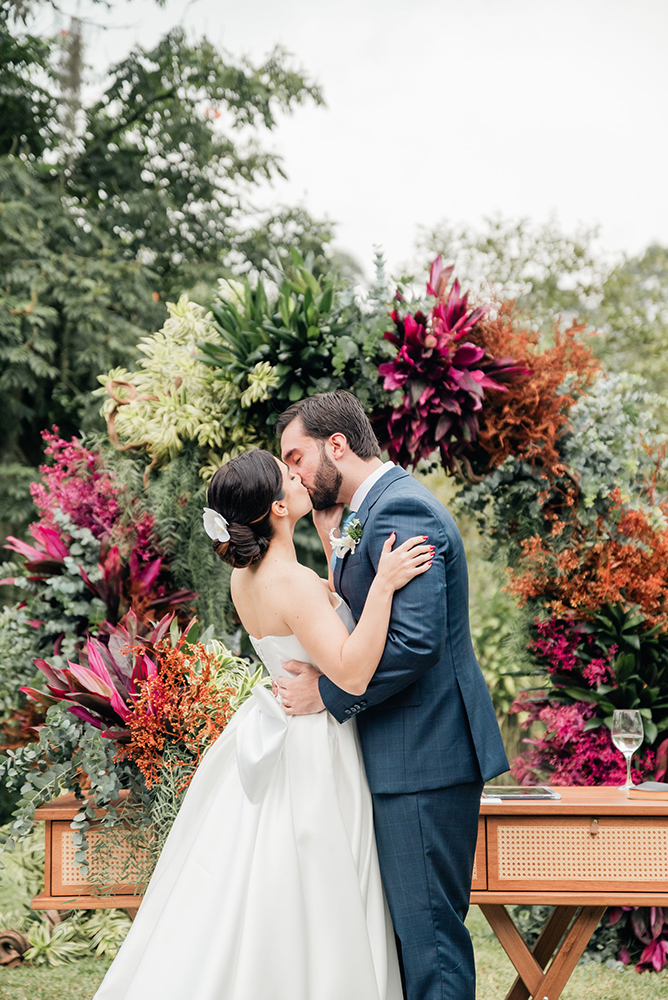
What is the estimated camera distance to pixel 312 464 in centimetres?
263

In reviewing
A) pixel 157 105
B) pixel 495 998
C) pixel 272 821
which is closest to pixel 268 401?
pixel 272 821

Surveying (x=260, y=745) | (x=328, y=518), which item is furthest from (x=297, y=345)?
(x=260, y=745)

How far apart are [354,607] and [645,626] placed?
1952 millimetres

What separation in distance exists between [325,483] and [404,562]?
53cm

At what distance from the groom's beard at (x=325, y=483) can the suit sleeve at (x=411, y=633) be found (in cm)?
37

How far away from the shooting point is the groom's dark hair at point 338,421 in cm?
261

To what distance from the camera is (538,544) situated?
3686mm

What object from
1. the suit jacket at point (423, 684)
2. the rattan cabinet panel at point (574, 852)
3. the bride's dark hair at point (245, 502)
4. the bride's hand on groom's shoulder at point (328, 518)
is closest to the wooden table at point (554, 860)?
the rattan cabinet panel at point (574, 852)

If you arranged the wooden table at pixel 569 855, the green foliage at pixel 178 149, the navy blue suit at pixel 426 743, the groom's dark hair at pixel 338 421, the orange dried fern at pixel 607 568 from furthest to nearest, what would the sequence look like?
the green foliage at pixel 178 149
the orange dried fern at pixel 607 568
the wooden table at pixel 569 855
the groom's dark hair at pixel 338 421
the navy blue suit at pixel 426 743

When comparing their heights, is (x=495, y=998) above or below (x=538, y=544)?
below

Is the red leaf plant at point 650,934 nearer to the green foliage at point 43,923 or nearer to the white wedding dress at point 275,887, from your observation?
the white wedding dress at point 275,887

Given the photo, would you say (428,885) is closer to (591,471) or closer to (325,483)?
(325,483)

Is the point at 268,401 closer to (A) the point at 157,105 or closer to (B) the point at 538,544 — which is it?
(B) the point at 538,544

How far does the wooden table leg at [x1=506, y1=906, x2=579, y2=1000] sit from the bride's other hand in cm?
182
